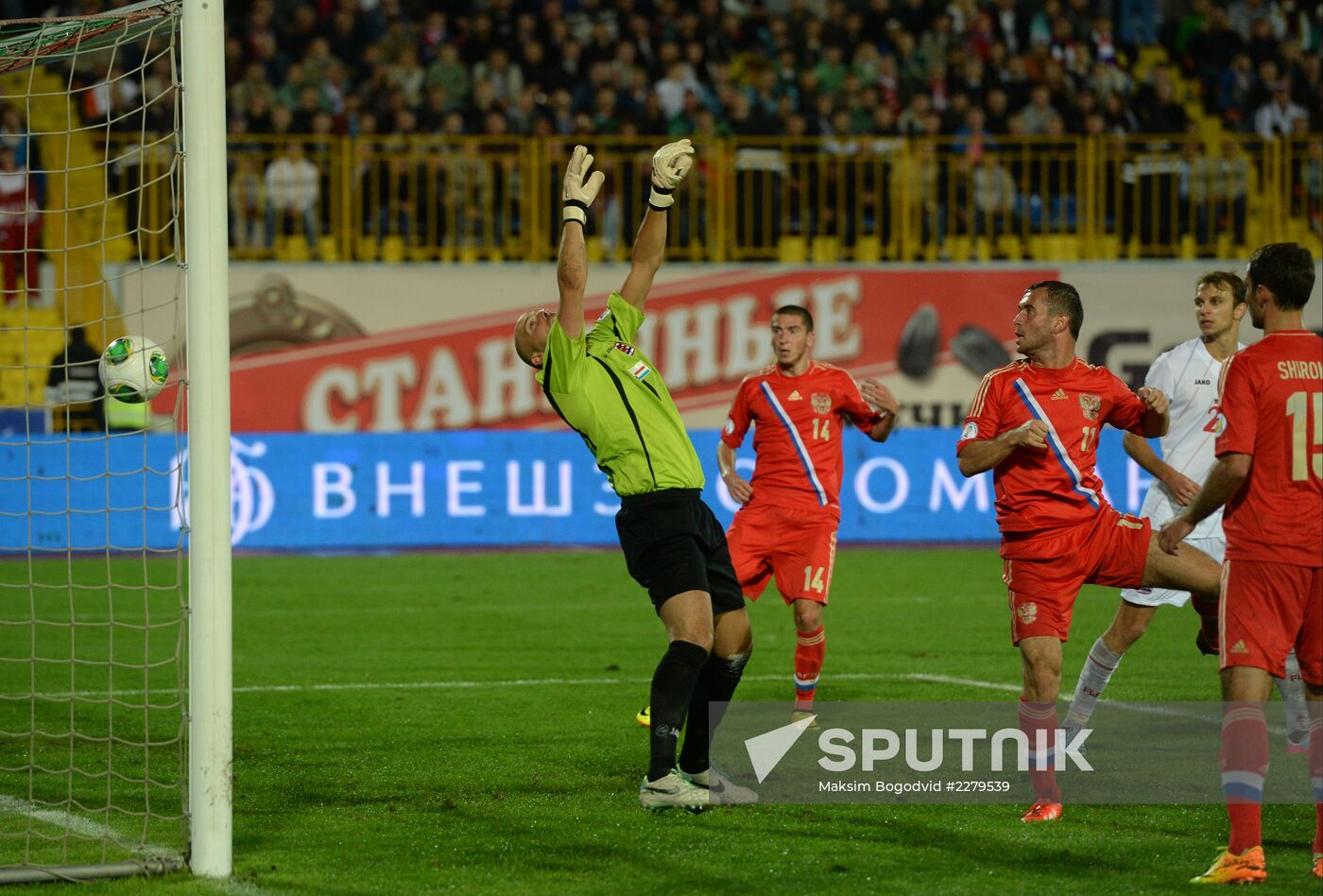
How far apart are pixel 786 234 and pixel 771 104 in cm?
200

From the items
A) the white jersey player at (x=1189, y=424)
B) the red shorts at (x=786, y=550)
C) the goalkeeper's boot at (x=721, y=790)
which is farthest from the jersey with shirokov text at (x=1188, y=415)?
the goalkeeper's boot at (x=721, y=790)

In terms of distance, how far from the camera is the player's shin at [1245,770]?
512 cm

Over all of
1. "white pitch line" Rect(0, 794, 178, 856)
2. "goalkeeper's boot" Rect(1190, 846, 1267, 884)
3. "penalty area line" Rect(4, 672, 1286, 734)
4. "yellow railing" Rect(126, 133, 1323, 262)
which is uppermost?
"yellow railing" Rect(126, 133, 1323, 262)

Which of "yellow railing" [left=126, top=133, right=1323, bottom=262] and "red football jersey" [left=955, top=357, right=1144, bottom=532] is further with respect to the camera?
"yellow railing" [left=126, top=133, right=1323, bottom=262]

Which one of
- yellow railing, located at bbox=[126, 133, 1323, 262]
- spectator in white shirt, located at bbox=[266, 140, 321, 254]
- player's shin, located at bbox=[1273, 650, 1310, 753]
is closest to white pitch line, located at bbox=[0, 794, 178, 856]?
player's shin, located at bbox=[1273, 650, 1310, 753]

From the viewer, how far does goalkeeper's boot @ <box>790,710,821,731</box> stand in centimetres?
812

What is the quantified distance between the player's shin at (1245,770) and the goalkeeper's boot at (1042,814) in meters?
1.02

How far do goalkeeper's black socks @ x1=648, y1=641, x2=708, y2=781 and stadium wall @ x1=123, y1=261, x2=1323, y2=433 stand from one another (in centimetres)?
1364

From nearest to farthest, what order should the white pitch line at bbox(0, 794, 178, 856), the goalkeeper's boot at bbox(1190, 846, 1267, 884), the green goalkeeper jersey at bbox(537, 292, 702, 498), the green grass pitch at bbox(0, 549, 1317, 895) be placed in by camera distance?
the goalkeeper's boot at bbox(1190, 846, 1267, 884)
the green grass pitch at bbox(0, 549, 1317, 895)
the white pitch line at bbox(0, 794, 178, 856)
the green goalkeeper jersey at bbox(537, 292, 702, 498)

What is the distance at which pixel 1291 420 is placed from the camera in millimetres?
5223

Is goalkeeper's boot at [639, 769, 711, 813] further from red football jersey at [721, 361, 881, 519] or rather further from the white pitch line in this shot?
red football jersey at [721, 361, 881, 519]

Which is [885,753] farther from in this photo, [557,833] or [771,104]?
[771,104]

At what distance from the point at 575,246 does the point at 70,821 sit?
2819 millimetres

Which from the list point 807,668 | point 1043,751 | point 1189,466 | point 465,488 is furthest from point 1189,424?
point 465,488
